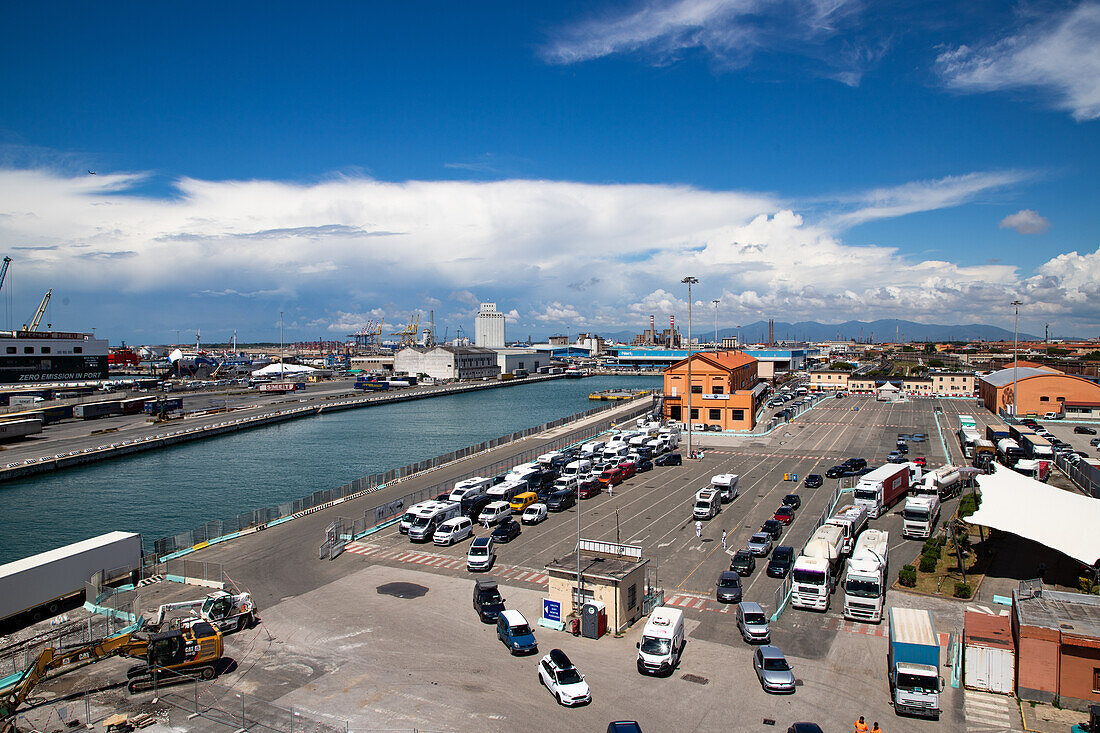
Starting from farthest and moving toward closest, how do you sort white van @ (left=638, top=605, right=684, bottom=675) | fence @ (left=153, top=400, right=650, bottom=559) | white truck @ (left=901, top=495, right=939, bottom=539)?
white truck @ (left=901, top=495, right=939, bottom=539) → fence @ (left=153, top=400, right=650, bottom=559) → white van @ (left=638, top=605, right=684, bottom=675)

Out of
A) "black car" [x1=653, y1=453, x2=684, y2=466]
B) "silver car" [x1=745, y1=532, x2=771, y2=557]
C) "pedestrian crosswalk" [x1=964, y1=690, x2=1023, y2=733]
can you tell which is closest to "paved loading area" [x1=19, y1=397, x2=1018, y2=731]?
"pedestrian crosswalk" [x1=964, y1=690, x2=1023, y2=733]

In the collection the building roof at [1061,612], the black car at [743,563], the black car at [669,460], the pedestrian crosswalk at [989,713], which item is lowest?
the black car at [669,460]

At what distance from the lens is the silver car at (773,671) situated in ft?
32.6

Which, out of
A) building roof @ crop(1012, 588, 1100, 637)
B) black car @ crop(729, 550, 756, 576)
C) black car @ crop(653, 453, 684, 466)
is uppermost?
building roof @ crop(1012, 588, 1100, 637)

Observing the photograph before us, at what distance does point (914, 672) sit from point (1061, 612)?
3.19 meters

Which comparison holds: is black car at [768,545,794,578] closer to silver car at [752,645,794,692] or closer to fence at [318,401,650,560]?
silver car at [752,645,794,692]

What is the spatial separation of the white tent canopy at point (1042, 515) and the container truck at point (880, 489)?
3121mm

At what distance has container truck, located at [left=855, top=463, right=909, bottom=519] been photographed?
66.8 ft

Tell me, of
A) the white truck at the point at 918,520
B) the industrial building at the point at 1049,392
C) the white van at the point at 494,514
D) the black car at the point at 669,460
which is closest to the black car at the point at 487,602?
the white van at the point at 494,514

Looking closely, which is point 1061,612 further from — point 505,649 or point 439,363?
point 439,363

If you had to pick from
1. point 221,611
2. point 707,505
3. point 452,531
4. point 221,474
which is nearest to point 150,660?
point 221,611

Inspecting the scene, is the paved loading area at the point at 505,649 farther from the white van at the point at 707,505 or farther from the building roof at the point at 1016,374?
the building roof at the point at 1016,374

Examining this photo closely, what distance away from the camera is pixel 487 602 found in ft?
43.2

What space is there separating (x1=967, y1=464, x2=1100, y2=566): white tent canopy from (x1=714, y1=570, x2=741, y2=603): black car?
6.46 m
